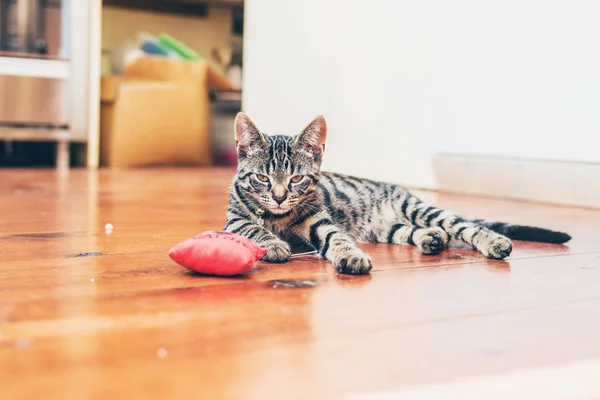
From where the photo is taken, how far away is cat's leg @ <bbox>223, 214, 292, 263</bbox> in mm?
1314

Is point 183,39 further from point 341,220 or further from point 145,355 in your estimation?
point 145,355

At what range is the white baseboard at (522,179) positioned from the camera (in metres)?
2.43

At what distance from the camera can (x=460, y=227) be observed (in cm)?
153

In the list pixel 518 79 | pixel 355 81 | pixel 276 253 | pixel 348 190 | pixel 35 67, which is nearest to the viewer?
pixel 276 253

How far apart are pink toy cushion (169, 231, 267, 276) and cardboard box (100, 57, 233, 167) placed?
3.13m

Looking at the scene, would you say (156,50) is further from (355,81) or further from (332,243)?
(332,243)

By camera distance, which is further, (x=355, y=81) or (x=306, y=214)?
(x=355, y=81)

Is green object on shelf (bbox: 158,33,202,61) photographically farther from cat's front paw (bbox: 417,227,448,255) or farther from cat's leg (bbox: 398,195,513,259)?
cat's front paw (bbox: 417,227,448,255)

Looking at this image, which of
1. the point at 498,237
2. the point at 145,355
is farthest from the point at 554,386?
the point at 498,237

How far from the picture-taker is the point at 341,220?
5.25 feet

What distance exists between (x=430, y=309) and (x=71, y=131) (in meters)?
3.37

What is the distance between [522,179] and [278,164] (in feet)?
4.93

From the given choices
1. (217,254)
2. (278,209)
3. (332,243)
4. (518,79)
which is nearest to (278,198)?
(278,209)

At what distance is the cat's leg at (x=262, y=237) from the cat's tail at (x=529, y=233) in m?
0.52
